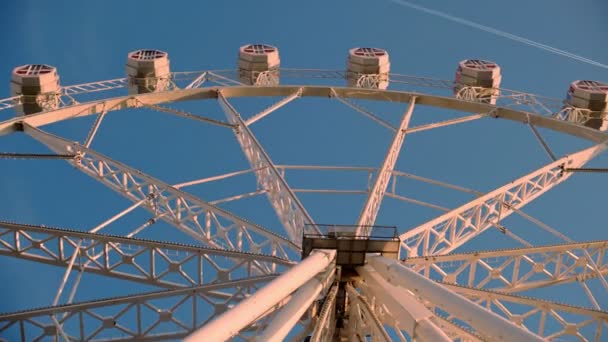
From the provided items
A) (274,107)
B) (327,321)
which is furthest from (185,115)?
(327,321)

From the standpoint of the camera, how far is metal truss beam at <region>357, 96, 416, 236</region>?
→ 23.6 meters

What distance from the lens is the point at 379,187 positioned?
86.4 ft

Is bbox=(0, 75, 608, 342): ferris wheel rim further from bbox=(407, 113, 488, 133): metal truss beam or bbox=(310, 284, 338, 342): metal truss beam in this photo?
bbox=(310, 284, 338, 342): metal truss beam

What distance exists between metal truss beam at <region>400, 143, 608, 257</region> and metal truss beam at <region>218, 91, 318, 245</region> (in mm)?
2873

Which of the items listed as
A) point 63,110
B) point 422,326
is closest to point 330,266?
point 422,326

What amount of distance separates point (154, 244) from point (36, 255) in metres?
3.59

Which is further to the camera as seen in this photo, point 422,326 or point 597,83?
point 597,83

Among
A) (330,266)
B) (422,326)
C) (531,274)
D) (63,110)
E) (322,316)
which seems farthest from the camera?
(63,110)

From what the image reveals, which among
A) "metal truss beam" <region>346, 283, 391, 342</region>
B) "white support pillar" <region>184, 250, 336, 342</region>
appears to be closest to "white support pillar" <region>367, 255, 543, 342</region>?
"metal truss beam" <region>346, 283, 391, 342</region>

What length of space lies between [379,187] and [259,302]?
464 inches

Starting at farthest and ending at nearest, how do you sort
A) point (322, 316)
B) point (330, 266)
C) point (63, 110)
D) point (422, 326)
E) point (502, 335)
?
point (63, 110), point (330, 266), point (322, 316), point (422, 326), point (502, 335)

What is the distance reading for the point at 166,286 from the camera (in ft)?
75.9

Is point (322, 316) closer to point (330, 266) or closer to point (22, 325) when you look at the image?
point (330, 266)

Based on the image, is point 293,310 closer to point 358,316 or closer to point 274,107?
point 358,316
